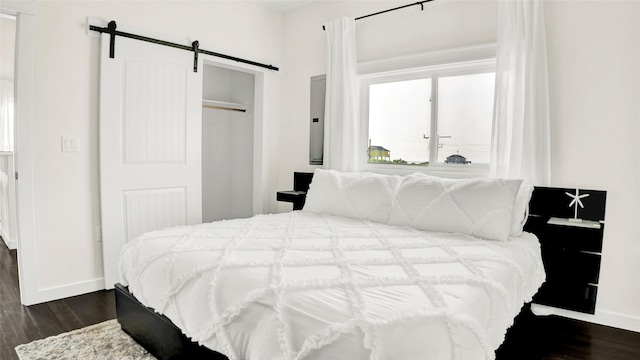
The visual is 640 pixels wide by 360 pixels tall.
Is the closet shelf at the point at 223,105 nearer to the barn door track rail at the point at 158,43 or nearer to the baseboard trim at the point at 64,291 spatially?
the barn door track rail at the point at 158,43

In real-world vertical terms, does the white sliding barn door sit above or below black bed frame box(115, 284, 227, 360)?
above

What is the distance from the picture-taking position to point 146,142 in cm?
316

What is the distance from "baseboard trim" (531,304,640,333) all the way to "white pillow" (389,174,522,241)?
882 millimetres

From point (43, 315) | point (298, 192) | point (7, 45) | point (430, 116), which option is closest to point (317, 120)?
point (298, 192)

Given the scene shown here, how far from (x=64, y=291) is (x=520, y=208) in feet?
10.7

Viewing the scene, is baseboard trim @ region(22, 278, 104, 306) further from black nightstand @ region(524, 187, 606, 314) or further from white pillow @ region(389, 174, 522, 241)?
black nightstand @ region(524, 187, 606, 314)

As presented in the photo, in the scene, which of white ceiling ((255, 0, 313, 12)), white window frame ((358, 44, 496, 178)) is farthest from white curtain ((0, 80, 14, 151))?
white window frame ((358, 44, 496, 178))

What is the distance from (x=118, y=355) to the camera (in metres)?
1.95

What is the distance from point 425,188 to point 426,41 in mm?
1417

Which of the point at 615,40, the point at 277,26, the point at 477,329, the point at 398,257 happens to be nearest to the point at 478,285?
the point at 477,329

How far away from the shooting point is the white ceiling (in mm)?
3965

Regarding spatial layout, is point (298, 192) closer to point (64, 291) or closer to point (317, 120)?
point (317, 120)

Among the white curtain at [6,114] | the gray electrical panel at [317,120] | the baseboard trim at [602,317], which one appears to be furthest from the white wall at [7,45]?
the baseboard trim at [602,317]

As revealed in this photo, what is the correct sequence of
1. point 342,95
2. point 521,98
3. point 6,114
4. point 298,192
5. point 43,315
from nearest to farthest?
1. point 43,315
2. point 521,98
3. point 342,95
4. point 298,192
5. point 6,114
